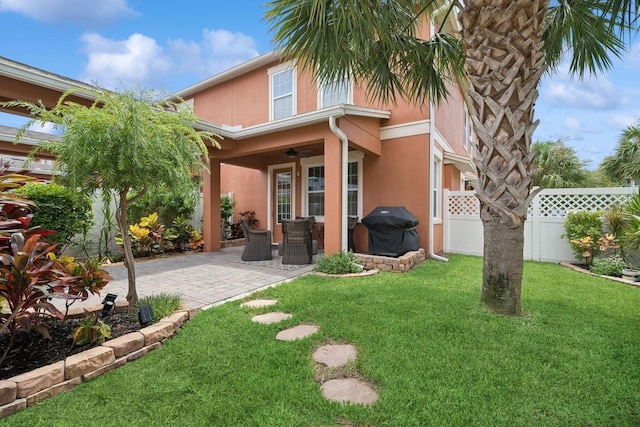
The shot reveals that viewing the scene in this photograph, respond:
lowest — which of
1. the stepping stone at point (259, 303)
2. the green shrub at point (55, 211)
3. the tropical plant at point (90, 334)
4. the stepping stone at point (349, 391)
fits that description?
the stepping stone at point (349, 391)

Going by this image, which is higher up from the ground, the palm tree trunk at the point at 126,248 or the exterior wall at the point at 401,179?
the exterior wall at the point at 401,179

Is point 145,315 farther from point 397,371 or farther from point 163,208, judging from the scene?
point 163,208

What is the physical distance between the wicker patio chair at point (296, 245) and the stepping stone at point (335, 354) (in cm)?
429

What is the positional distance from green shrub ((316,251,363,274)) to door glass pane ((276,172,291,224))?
15.8 feet

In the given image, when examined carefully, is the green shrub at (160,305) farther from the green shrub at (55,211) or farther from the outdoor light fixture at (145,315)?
the green shrub at (55,211)

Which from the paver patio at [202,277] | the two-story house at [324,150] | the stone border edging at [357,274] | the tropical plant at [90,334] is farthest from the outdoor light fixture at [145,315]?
the two-story house at [324,150]

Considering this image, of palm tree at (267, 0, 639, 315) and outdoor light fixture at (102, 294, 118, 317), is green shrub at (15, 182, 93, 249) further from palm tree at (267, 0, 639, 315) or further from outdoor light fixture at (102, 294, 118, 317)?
palm tree at (267, 0, 639, 315)

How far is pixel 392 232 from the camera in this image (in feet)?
23.6

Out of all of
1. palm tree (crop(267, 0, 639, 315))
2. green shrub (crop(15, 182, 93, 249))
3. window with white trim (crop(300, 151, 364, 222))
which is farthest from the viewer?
window with white trim (crop(300, 151, 364, 222))

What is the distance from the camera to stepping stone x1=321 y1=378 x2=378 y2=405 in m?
2.22

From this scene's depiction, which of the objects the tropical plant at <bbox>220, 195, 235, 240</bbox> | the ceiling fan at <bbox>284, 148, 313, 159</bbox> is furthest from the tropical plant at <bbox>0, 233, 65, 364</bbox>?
the tropical plant at <bbox>220, 195, 235, 240</bbox>

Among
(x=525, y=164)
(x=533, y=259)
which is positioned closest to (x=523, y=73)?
(x=525, y=164)

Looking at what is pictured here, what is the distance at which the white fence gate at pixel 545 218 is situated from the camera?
7.35 meters

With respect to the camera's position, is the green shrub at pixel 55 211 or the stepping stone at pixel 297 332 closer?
the stepping stone at pixel 297 332
